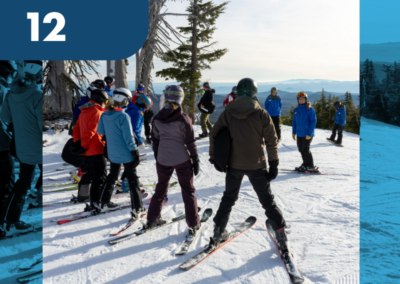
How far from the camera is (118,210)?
4582 millimetres

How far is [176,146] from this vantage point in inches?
138

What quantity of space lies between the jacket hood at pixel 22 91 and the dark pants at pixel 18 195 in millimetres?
932

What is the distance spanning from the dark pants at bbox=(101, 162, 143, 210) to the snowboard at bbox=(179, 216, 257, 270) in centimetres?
139

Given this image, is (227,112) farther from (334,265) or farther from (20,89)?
(20,89)

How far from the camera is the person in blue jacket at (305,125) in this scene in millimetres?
6812

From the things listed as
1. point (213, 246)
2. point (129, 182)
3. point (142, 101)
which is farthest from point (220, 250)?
point (142, 101)

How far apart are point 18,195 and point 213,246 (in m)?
2.69

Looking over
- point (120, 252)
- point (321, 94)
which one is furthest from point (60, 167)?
point (321, 94)

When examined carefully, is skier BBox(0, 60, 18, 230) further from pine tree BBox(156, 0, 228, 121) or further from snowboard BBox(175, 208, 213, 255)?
pine tree BBox(156, 0, 228, 121)

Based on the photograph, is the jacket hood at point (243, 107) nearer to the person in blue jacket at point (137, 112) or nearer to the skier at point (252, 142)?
the skier at point (252, 142)

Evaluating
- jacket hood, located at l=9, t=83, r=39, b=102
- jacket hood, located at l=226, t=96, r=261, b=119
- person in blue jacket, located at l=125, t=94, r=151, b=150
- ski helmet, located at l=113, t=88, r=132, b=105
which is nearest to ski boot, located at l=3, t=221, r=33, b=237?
jacket hood, located at l=9, t=83, r=39, b=102

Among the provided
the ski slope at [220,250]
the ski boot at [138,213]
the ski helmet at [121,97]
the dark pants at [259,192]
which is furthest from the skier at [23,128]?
the dark pants at [259,192]

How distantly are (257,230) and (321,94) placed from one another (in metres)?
37.6

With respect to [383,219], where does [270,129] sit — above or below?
above
